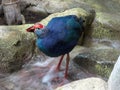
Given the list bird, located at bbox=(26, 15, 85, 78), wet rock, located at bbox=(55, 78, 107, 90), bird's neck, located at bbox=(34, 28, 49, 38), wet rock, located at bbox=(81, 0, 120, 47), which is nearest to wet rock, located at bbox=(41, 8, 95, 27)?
wet rock, located at bbox=(81, 0, 120, 47)

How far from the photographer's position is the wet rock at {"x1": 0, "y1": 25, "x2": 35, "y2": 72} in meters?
4.01

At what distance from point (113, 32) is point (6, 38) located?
5.82 ft

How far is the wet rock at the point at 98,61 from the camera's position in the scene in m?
4.12

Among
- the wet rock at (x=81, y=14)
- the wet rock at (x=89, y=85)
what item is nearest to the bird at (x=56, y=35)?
the wet rock at (x=89, y=85)

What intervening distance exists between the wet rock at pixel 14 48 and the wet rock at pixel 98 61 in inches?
24.0

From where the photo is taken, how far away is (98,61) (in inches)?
164

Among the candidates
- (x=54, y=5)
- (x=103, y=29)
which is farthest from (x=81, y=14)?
(x=54, y=5)

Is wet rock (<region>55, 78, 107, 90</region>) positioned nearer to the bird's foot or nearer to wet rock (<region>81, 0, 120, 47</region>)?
the bird's foot

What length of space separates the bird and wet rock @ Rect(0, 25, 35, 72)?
1.44 ft

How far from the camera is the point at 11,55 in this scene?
4.02 metres

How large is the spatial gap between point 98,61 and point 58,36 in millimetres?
794

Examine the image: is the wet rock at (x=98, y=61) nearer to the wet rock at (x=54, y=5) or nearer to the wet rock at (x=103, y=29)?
the wet rock at (x=103, y=29)

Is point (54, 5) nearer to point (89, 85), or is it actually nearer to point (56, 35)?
point (56, 35)

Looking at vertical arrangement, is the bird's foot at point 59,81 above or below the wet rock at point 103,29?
below
